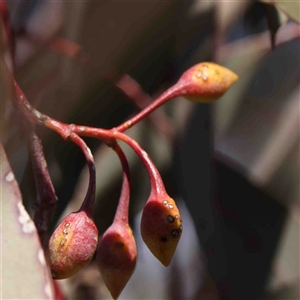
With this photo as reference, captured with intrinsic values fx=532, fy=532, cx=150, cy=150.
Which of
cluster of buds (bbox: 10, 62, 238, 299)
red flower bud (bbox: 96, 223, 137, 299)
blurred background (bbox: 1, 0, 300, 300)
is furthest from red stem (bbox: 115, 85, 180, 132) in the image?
blurred background (bbox: 1, 0, 300, 300)

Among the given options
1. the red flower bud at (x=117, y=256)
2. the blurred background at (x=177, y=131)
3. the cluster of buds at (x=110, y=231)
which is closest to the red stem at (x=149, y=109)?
the cluster of buds at (x=110, y=231)

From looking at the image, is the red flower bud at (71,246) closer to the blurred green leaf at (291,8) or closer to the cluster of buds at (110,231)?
the cluster of buds at (110,231)

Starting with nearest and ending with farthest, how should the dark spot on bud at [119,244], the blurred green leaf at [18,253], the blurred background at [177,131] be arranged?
1. the blurred green leaf at [18,253]
2. the dark spot on bud at [119,244]
3. the blurred background at [177,131]

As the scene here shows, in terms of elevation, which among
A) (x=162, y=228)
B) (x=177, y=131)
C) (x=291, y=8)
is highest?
(x=291, y=8)

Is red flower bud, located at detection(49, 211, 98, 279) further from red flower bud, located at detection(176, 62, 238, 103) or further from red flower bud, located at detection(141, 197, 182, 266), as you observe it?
red flower bud, located at detection(176, 62, 238, 103)

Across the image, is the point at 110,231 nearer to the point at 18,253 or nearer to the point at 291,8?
the point at 18,253

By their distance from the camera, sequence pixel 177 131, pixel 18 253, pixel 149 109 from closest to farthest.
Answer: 1. pixel 18 253
2. pixel 149 109
3. pixel 177 131

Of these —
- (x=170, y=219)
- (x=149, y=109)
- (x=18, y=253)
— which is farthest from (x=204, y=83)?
(x=18, y=253)
